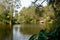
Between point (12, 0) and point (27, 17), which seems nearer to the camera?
point (12, 0)

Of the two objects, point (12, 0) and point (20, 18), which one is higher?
point (12, 0)

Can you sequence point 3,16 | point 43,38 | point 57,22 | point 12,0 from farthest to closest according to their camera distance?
1. point 3,16
2. point 12,0
3. point 57,22
4. point 43,38

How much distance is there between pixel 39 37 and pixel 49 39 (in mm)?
202

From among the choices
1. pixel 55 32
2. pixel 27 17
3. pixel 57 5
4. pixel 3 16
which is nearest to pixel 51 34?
pixel 55 32

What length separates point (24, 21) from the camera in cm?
4138

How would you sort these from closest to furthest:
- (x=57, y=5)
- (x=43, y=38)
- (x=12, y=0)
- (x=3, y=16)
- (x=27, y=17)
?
1. (x=43, y=38)
2. (x=57, y=5)
3. (x=12, y=0)
4. (x=3, y=16)
5. (x=27, y=17)

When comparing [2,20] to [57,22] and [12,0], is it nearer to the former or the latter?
[12,0]

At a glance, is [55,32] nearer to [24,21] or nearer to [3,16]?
[3,16]

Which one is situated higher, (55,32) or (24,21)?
(55,32)

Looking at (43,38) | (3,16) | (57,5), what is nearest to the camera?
(43,38)

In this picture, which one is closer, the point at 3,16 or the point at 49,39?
the point at 49,39

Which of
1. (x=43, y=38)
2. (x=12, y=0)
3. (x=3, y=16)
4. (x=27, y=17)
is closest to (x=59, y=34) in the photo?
(x=43, y=38)

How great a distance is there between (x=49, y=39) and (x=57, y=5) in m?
1.52

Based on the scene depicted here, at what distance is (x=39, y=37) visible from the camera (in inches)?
129
